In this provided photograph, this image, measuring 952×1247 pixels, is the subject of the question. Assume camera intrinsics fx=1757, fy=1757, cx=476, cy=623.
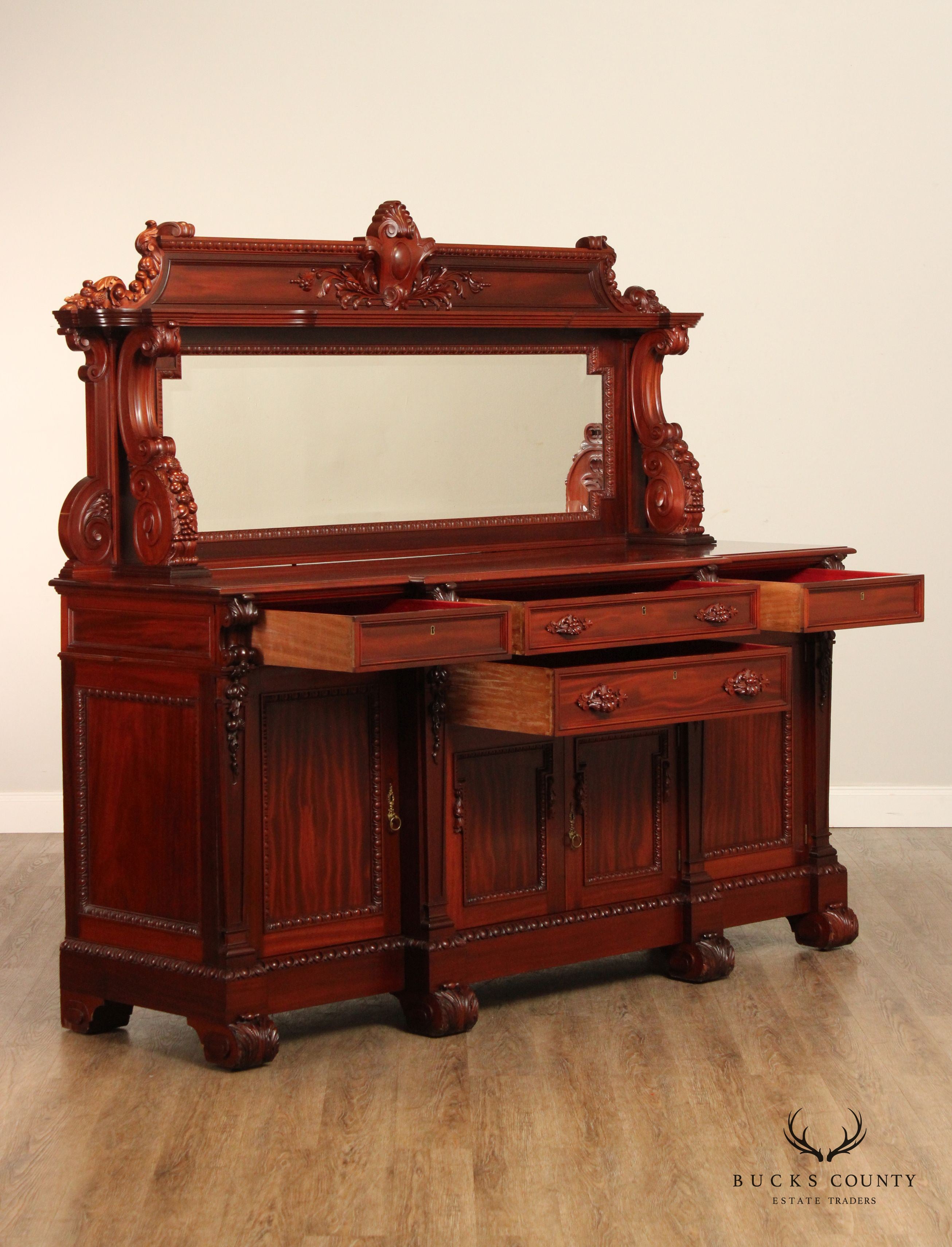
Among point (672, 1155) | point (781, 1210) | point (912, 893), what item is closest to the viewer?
point (781, 1210)

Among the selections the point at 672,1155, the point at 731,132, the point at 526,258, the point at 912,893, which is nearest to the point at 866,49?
the point at 731,132

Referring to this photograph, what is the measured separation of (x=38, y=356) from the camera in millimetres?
5680

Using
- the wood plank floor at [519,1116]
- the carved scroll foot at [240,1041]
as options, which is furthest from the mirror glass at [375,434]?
the wood plank floor at [519,1116]

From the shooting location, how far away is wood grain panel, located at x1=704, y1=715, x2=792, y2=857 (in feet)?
13.9

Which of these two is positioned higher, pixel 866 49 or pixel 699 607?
pixel 866 49

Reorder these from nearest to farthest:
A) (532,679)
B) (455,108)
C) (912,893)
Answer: (532,679), (912,893), (455,108)

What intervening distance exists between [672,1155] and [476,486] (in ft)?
5.65

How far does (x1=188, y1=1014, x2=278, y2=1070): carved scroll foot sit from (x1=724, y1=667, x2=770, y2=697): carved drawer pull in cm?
117

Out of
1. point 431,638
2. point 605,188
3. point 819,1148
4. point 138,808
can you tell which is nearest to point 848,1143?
point 819,1148

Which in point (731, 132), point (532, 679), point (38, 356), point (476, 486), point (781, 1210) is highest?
point (731, 132)

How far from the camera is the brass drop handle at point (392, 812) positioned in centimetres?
375

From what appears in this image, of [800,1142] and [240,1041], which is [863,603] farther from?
[240,1041]

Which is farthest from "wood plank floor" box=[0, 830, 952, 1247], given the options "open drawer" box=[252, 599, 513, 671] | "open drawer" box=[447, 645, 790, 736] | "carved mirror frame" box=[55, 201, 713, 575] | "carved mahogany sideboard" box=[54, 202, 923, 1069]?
"carved mirror frame" box=[55, 201, 713, 575]

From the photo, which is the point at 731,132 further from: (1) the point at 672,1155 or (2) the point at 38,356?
(1) the point at 672,1155
